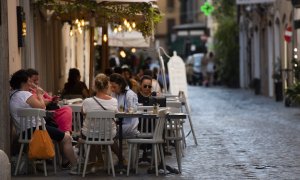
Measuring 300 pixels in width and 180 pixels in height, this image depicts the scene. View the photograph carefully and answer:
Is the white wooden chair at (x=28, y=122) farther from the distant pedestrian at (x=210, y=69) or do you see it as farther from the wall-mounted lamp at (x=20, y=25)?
the distant pedestrian at (x=210, y=69)

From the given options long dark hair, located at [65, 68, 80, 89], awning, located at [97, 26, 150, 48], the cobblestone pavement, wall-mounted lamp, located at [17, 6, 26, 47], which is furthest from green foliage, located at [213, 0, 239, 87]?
wall-mounted lamp, located at [17, 6, 26, 47]

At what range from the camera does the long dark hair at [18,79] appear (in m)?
14.2

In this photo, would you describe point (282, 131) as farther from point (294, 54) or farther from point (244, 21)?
point (244, 21)

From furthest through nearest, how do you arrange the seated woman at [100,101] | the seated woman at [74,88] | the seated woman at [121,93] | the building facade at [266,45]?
the building facade at [266,45], the seated woman at [74,88], the seated woman at [121,93], the seated woman at [100,101]

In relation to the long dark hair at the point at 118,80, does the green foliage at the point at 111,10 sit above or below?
above

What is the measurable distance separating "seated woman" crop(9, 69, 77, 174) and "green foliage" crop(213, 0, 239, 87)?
36.8 m

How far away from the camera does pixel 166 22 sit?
353ft

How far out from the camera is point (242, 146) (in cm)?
1811

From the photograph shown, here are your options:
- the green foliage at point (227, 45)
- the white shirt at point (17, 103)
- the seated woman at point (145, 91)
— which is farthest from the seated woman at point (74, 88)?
the green foliage at point (227, 45)

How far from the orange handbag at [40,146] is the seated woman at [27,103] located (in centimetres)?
56

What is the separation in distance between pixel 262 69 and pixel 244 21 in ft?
29.2

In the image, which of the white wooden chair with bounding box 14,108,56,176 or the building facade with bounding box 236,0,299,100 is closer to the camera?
the white wooden chair with bounding box 14,108,56,176

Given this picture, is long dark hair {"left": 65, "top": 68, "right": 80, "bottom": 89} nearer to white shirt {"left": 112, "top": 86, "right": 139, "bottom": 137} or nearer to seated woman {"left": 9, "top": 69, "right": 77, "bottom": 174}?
white shirt {"left": 112, "top": 86, "right": 139, "bottom": 137}

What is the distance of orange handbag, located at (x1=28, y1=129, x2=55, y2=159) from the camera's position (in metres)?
13.5
